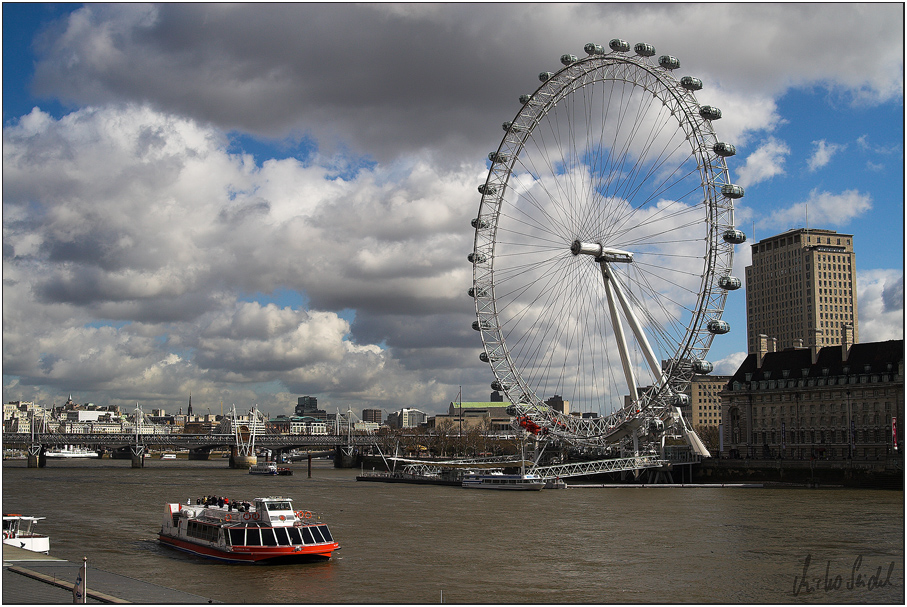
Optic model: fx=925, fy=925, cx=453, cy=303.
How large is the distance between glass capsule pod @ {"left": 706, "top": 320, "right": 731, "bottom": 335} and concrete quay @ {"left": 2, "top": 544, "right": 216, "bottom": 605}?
54.5m

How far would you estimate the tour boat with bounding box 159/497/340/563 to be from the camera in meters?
38.5

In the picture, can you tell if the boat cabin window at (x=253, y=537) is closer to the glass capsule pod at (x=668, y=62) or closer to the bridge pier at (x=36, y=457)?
the glass capsule pod at (x=668, y=62)

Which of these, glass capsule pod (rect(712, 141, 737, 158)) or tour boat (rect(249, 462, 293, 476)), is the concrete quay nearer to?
glass capsule pod (rect(712, 141, 737, 158))

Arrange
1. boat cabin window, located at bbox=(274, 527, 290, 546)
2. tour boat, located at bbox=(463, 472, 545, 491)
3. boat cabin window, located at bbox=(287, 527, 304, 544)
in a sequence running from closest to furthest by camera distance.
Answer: boat cabin window, located at bbox=(274, 527, 290, 546), boat cabin window, located at bbox=(287, 527, 304, 544), tour boat, located at bbox=(463, 472, 545, 491)

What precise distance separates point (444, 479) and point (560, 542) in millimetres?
64761

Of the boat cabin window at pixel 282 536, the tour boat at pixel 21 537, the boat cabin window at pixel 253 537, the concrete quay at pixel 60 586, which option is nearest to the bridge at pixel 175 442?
the tour boat at pixel 21 537

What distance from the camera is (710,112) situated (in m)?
73.9

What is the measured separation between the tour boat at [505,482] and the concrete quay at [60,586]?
63122 millimetres

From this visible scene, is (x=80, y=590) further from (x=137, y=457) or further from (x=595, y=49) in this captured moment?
(x=137, y=457)

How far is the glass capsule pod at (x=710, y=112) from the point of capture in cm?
7394

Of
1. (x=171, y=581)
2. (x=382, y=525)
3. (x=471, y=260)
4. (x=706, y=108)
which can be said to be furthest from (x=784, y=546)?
(x=471, y=260)

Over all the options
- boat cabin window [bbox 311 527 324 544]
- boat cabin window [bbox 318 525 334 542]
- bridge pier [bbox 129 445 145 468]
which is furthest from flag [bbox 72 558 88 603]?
bridge pier [bbox 129 445 145 468]

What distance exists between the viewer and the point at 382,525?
180 ft

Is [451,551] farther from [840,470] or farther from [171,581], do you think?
[840,470]
